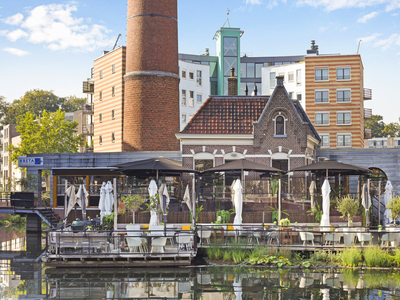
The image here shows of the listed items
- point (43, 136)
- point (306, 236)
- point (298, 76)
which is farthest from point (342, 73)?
point (306, 236)

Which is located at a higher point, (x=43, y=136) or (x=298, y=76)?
(x=298, y=76)

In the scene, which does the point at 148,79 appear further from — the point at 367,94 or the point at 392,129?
the point at 392,129

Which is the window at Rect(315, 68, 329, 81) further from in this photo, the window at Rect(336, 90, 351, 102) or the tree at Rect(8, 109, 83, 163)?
the tree at Rect(8, 109, 83, 163)

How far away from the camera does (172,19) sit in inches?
1463

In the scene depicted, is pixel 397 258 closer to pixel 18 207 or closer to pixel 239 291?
pixel 239 291

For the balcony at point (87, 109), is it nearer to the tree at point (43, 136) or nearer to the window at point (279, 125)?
the tree at point (43, 136)

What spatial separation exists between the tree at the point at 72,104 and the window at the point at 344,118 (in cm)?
5672

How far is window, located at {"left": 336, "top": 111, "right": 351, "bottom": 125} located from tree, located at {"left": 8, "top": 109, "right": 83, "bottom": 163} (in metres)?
32.0

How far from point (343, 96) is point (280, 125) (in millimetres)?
30763

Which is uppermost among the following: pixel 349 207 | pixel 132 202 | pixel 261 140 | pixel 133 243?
pixel 261 140

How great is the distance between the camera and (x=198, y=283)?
16031mm

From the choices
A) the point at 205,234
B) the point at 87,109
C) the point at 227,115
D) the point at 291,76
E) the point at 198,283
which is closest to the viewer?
the point at 198,283

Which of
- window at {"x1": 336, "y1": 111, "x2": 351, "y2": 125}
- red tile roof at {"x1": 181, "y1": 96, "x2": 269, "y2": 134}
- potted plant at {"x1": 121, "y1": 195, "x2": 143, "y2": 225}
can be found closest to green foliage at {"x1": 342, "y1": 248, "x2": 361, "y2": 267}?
potted plant at {"x1": 121, "y1": 195, "x2": 143, "y2": 225}

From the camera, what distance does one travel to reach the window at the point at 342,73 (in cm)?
5731
